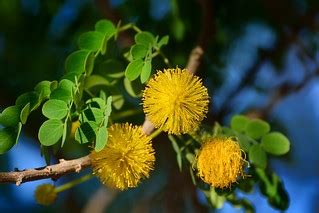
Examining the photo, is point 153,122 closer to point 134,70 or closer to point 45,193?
point 134,70

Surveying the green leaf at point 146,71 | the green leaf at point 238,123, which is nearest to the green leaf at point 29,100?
the green leaf at point 146,71

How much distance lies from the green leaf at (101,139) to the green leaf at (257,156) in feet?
0.66

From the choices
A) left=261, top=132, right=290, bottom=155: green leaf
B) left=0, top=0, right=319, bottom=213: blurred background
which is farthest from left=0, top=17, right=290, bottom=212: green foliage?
left=0, top=0, right=319, bottom=213: blurred background

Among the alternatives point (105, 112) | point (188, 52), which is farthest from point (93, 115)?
point (188, 52)

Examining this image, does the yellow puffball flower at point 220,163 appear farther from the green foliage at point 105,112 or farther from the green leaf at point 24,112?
the green leaf at point 24,112

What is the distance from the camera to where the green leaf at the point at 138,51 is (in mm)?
613

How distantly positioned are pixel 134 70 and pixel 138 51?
0.03 metres

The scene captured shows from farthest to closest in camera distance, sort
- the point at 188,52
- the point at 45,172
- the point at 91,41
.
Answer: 1. the point at 188,52
2. the point at 91,41
3. the point at 45,172

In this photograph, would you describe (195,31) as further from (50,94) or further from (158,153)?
(50,94)

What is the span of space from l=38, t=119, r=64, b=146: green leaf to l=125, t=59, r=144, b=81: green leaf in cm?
9

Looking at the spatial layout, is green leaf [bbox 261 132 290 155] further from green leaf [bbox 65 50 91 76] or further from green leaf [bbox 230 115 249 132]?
green leaf [bbox 65 50 91 76]

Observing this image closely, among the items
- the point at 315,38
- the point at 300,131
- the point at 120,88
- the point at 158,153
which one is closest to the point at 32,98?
the point at 120,88

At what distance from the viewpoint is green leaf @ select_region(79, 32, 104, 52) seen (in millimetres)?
645

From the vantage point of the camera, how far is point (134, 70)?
599 mm
